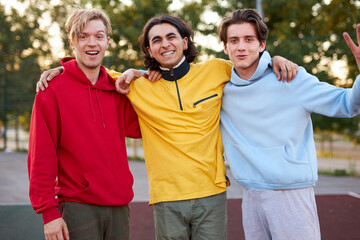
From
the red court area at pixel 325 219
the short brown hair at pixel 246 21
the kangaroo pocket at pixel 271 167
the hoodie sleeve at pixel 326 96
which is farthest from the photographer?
the red court area at pixel 325 219

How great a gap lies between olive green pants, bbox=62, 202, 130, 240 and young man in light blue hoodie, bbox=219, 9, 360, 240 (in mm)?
916

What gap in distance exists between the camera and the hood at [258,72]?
2557 millimetres

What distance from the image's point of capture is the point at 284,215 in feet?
7.95

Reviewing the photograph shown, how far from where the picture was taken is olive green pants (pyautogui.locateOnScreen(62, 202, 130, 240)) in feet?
8.02

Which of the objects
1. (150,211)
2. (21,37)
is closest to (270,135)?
(150,211)

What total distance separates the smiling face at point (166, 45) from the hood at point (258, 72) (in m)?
0.45

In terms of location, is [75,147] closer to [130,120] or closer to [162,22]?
[130,120]

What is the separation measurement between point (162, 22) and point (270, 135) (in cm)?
119

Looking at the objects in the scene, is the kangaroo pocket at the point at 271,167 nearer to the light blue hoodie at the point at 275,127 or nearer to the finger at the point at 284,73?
the light blue hoodie at the point at 275,127

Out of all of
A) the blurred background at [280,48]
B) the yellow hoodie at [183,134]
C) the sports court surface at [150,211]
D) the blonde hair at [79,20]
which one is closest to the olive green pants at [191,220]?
the yellow hoodie at [183,134]

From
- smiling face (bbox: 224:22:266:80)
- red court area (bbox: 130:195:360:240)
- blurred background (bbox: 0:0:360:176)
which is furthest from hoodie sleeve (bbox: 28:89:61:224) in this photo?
A: blurred background (bbox: 0:0:360:176)

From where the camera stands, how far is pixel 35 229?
5.06 metres

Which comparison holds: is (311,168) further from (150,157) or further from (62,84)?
(62,84)

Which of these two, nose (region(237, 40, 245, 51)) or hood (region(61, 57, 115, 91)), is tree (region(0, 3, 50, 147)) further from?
nose (region(237, 40, 245, 51))
